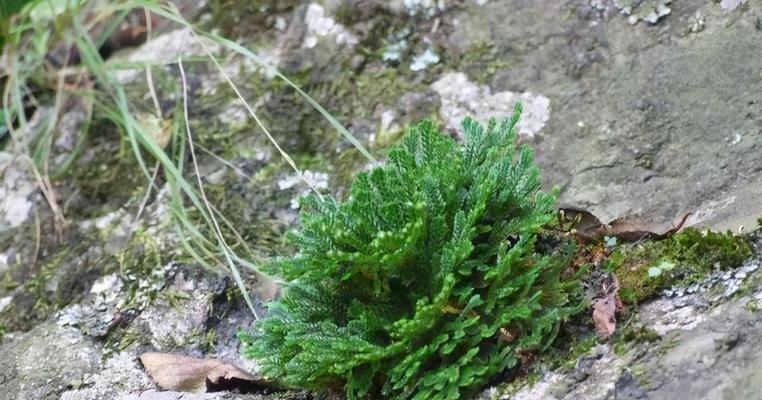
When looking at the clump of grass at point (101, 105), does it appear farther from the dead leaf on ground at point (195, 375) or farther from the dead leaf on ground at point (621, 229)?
the dead leaf on ground at point (621, 229)

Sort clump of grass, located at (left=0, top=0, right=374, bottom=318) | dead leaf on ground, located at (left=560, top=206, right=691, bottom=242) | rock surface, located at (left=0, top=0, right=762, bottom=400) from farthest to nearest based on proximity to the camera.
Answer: clump of grass, located at (left=0, top=0, right=374, bottom=318), rock surface, located at (left=0, top=0, right=762, bottom=400), dead leaf on ground, located at (left=560, top=206, right=691, bottom=242)

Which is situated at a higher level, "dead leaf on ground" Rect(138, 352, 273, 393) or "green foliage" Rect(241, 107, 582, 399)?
"green foliage" Rect(241, 107, 582, 399)

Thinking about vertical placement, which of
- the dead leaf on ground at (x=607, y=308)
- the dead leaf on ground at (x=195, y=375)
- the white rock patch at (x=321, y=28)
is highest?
the white rock patch at (x=321, y=28)

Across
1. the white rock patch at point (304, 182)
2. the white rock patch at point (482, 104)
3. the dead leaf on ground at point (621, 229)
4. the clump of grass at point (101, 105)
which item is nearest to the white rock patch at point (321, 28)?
the clump of grass at point (101, 105)

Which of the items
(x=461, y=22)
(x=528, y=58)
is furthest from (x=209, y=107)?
(x=528, y=58)

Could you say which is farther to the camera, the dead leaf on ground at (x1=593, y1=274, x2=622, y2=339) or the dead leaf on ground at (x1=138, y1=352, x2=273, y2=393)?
the dead leaf on ground at (x1=138, y1=352, x2=273, y2=393)

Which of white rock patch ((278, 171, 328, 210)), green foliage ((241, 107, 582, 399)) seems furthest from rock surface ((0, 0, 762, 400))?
green foliage ((241, 107, 582, 399))

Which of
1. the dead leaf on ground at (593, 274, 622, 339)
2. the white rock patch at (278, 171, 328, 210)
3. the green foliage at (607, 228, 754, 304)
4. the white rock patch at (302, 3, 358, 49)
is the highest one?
the white rock patch at (302, 3, 358, 49)

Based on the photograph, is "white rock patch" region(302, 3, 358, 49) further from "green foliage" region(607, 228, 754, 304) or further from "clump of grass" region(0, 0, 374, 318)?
"green foliage" region(607, 228, 754, 304)
